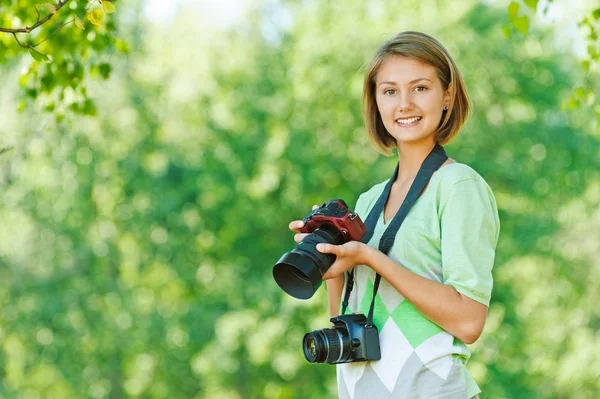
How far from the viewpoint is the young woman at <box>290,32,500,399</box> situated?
214 cm

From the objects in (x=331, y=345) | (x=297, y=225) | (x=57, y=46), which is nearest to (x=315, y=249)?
(x=297, y=225)

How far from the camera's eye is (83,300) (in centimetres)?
1478

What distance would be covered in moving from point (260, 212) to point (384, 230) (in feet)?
38.0

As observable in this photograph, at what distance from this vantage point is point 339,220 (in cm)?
222

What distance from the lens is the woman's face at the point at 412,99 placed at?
2377 millimetres

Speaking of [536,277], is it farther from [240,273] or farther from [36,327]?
[36,327]

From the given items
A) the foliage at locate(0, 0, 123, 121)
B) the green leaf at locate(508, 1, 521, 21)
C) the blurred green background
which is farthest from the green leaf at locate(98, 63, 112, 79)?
the blurred green background

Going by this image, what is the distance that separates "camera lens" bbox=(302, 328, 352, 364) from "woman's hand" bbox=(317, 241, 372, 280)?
0.53ft

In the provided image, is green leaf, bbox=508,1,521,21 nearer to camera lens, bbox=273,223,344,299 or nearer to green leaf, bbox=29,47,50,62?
camera lens, bbox=273,223,344,299

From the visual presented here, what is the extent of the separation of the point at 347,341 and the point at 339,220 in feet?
1.00

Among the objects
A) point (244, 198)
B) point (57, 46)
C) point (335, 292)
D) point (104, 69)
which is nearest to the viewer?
point (335, 292)

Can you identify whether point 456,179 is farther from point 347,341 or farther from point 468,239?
point 347,341

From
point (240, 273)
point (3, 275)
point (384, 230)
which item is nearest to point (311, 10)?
point (240, 273)

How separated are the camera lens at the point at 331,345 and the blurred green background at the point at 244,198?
32.9 ft
